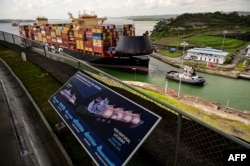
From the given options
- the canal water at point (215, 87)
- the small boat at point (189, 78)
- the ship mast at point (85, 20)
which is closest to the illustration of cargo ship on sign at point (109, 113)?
the canal water at point (215, 87)

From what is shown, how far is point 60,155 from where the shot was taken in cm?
378

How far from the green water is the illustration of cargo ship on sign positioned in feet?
75.2

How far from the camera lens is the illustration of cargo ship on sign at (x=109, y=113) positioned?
2275 mm

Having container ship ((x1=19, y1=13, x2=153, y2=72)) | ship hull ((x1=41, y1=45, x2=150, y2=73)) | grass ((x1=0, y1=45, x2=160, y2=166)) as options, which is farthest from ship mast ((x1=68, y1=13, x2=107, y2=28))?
grass ((x1=0, y1=45, x2=160, y2=166))

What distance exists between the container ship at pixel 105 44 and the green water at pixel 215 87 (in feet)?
5.80

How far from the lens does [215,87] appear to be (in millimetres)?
28578

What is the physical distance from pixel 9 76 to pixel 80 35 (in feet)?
94.4

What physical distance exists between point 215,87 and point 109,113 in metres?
29.6

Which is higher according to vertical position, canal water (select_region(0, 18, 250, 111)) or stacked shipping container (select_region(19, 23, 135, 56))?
stacked shipping container (select_region(19, 23, 135, 56))

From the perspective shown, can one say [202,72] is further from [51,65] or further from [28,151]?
[28,151]

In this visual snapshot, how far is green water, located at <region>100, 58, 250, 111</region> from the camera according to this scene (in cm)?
2403

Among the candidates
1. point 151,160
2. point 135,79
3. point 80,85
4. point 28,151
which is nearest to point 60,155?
point 28,151

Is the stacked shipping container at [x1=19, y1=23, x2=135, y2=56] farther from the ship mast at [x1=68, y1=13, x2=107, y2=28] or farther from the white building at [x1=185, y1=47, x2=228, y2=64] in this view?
the white building at [x1=185, y1=47, x2=228, y2=64]

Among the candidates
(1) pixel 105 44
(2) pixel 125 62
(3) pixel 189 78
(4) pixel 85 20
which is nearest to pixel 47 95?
(3) pixel 189 78
